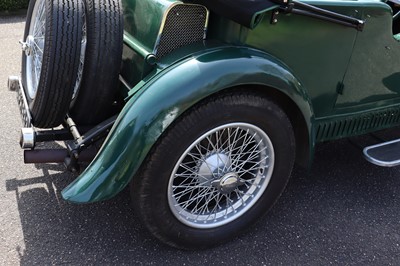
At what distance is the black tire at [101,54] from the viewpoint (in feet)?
7.20

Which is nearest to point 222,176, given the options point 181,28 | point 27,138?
point 181,28

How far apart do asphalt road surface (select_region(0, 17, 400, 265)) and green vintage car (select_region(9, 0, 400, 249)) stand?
0.19 m

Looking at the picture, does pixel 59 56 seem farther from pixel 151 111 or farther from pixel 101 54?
pixel 151 111

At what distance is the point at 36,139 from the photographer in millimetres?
2344

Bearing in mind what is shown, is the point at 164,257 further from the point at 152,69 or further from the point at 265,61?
the point at 265,61

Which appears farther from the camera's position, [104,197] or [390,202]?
[390,202]

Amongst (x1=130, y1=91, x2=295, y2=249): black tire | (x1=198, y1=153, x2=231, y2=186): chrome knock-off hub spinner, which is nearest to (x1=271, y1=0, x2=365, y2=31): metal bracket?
(x1=130, y1=91, x2=295, y2=249): black tire

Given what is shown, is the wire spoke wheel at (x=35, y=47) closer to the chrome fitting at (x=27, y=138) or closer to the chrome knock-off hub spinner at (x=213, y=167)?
the chrome fitting at (x=27, y=138)

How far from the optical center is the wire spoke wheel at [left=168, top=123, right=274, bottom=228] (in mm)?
2279

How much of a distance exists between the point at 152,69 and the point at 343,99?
1.22 metres

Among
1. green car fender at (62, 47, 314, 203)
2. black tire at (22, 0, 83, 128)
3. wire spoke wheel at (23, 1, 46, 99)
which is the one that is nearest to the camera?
green car fender at (62, 47, 314, 203)

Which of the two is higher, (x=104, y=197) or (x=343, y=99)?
(x=343, y=99)

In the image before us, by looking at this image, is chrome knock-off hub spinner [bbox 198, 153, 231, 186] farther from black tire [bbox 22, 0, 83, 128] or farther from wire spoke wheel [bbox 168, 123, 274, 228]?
black tire [bbox 22, 0, 83, 128]

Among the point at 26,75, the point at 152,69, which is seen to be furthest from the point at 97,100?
the point at 26,75
